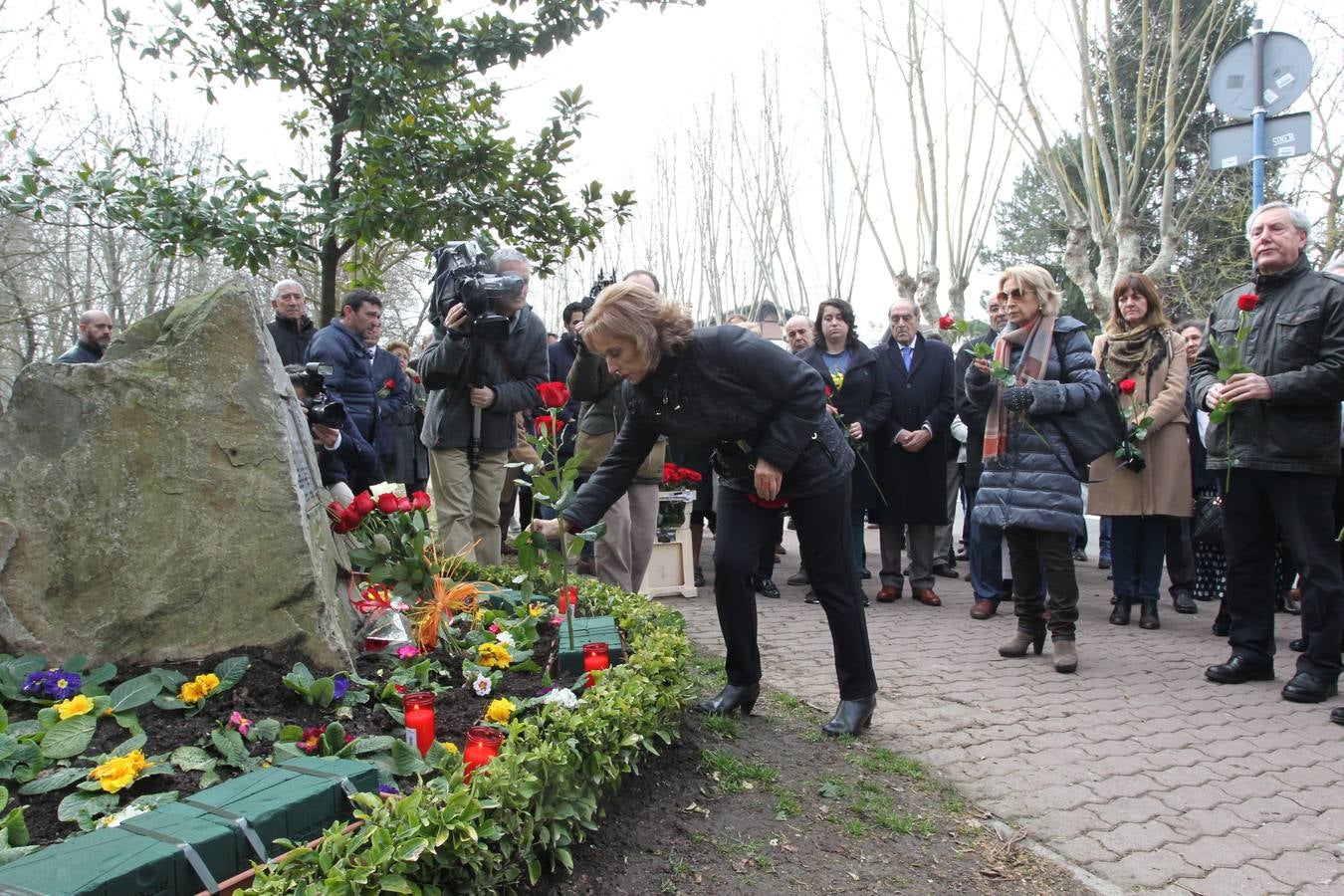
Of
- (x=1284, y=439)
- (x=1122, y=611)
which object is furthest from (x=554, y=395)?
(x=1122, y=611)

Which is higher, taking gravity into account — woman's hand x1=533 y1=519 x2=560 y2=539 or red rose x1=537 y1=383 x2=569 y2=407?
red rose x1=537 y1=383 x2=569 y2=407

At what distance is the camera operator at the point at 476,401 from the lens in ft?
17.5

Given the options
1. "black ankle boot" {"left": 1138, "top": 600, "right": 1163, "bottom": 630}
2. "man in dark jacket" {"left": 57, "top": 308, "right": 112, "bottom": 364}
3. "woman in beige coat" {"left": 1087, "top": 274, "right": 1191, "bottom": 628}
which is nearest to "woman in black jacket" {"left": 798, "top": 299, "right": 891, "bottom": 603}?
"woman in beige coat" {"left": 1087, "top": 274, "right": 1191, "bottom": 628}

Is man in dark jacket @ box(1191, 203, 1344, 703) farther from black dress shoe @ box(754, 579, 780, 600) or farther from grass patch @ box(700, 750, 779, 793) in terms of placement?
black dress shoe @ box(754, 579, 780, 600)

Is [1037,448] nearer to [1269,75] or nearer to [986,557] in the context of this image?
[986,557]

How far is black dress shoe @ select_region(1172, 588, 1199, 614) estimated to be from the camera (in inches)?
270

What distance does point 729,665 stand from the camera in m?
4.22

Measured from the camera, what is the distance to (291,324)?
724cm

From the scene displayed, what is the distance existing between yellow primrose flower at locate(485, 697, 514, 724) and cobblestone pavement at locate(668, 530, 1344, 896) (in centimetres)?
179

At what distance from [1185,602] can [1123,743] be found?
327 cm

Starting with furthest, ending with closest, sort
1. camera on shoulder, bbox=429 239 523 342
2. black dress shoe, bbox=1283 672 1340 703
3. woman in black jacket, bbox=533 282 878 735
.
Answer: camera on shoulder, bbox=429 239 523 342 → black dress shoe, bbox=1283 672 1340 703 → woman in black jacket, bbox=533 282 878 735

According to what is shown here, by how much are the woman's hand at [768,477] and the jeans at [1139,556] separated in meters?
3.86

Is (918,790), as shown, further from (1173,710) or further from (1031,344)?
(1031,344)

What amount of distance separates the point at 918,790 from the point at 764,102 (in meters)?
19.0
